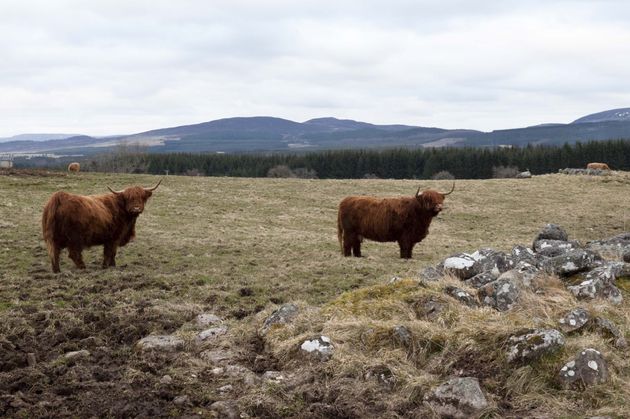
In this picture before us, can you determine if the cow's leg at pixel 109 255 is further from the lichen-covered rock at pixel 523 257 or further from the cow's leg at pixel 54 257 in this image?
the lichen-covered rock at pixel 523 257

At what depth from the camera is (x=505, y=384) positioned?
18.6 feet

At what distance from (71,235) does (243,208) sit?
1578cm

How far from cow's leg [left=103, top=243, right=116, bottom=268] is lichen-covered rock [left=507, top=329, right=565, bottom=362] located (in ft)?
31.9

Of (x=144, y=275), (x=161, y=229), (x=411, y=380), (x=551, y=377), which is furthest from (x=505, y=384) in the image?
(x=161, y=229)

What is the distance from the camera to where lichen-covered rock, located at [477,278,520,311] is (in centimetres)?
750

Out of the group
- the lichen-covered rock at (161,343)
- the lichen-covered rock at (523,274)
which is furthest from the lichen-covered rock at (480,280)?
the lichen-covered rock at (161,343)

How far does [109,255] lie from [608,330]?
34.1ft

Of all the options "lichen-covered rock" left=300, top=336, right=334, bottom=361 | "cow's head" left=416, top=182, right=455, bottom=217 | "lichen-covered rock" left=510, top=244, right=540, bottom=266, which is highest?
"cow's head" left=416, top=182, right=455, bottom=217

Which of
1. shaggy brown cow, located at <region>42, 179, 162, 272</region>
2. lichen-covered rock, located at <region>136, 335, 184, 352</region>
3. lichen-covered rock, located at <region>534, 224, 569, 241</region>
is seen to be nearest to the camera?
lichen-covered rock, located at <region>136, 335, 184, 352</region>

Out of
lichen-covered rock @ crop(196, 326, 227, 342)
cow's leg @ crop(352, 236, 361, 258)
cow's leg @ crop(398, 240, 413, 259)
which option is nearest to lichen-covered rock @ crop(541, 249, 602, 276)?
lichen-covered rock @ crop(196, 326, 227, 342)

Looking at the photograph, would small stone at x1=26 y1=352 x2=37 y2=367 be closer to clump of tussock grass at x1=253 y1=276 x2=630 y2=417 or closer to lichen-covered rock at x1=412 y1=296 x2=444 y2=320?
clump of tussock grass at x1=253 y1=276 x2=630 y2=417

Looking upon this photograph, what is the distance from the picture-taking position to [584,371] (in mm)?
5617

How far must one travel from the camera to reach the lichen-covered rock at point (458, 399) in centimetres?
527

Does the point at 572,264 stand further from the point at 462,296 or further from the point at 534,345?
the point at 534,345
